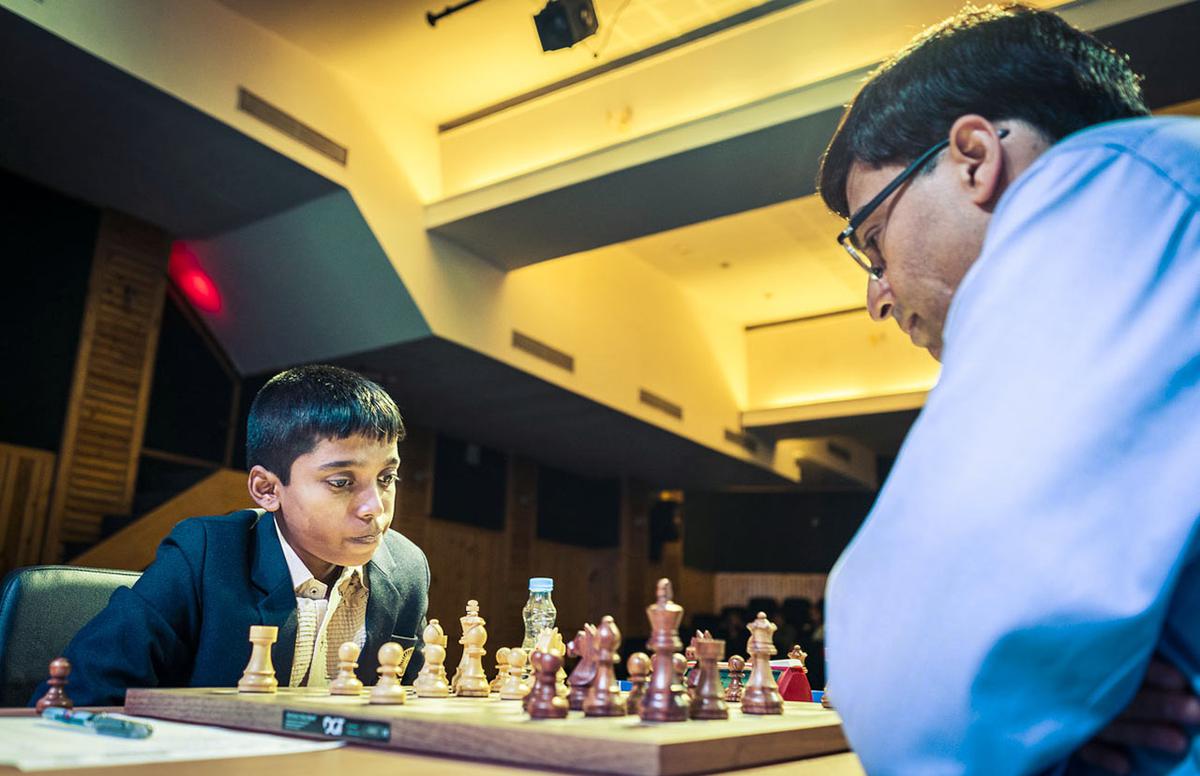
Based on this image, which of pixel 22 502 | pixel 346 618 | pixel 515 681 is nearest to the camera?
pixel 515 681

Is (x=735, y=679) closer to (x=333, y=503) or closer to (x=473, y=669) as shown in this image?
(x=473, y=669)

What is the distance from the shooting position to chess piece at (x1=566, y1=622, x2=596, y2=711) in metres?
1.02

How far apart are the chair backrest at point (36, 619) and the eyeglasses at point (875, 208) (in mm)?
1313

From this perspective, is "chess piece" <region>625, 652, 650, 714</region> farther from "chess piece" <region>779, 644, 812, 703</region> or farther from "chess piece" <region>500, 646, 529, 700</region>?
"chess piece" <region>779, 644, 812, 703</region>

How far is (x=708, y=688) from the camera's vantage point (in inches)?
40.1

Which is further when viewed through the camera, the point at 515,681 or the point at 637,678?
the point at 515,681

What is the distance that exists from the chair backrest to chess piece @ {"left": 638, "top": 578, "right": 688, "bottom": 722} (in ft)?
3.42

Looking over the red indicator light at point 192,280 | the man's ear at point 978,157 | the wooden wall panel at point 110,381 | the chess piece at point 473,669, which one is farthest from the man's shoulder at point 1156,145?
the red indicator light at point 192,280

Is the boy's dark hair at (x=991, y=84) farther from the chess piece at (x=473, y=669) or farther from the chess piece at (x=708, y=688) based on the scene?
the chess piece at (x=473, y=669)

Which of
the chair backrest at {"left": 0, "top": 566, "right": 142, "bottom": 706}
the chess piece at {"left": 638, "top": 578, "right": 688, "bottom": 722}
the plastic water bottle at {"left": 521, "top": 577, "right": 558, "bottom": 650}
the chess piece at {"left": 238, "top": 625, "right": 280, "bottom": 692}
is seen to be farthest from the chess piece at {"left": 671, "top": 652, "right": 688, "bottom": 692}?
the chair backrest at {"left": 0, "top": 566, "right": 142, "bottom": 706}

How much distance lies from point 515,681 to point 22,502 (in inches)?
218

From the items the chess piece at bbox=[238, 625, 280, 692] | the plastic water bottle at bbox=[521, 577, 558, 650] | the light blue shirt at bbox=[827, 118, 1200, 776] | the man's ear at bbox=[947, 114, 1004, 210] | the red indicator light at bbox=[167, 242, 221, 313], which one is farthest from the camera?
the red indicator light at bbox=[167, 242, 221, 313]

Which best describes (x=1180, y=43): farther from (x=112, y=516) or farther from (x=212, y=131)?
(x=112, y=516)

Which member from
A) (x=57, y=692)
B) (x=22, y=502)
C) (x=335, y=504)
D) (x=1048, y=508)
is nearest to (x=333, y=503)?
(x=335, y=504)
